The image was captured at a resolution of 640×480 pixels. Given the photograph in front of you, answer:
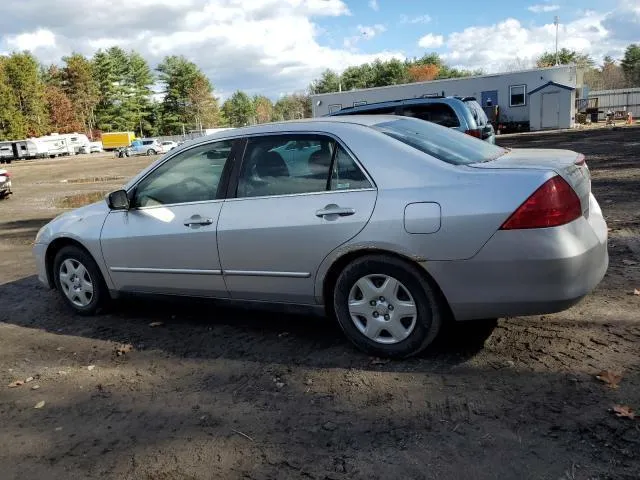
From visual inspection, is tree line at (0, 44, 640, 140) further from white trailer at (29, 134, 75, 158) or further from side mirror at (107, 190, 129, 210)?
side mirror at (107, 190, 129, 210)

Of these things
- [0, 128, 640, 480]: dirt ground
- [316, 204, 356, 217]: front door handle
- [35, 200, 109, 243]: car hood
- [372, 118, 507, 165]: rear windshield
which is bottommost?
[0, 128, 640, 480]: dirt ground

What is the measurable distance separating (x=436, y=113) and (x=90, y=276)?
7.68 m

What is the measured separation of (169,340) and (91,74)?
339 feet

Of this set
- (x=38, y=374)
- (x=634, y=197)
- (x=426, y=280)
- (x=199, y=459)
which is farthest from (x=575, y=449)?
(x=634, y=197)

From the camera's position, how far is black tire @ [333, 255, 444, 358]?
3.67 m

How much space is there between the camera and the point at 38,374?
14.0 feet

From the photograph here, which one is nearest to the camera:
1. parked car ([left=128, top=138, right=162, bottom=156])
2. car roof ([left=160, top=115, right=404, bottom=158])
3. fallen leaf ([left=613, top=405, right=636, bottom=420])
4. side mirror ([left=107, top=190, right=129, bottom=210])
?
fallen leaf ([left=613, top=405, right=636, bottom=420])

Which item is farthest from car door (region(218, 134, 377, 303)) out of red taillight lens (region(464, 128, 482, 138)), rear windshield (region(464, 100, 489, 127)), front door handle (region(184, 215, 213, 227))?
rear windshield (region(464, 100, 489, 127))

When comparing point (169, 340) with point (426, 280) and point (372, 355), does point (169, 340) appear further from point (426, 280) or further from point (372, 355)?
point (426, 280)

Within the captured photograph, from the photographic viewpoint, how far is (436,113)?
1097cm

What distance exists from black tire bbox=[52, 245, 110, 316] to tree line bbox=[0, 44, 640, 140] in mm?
84161

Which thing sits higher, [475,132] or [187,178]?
[475,132]

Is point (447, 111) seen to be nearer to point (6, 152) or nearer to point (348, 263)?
point (348, 263)

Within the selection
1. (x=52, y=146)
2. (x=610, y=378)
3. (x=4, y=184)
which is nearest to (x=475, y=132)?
(x=610, y=378)
